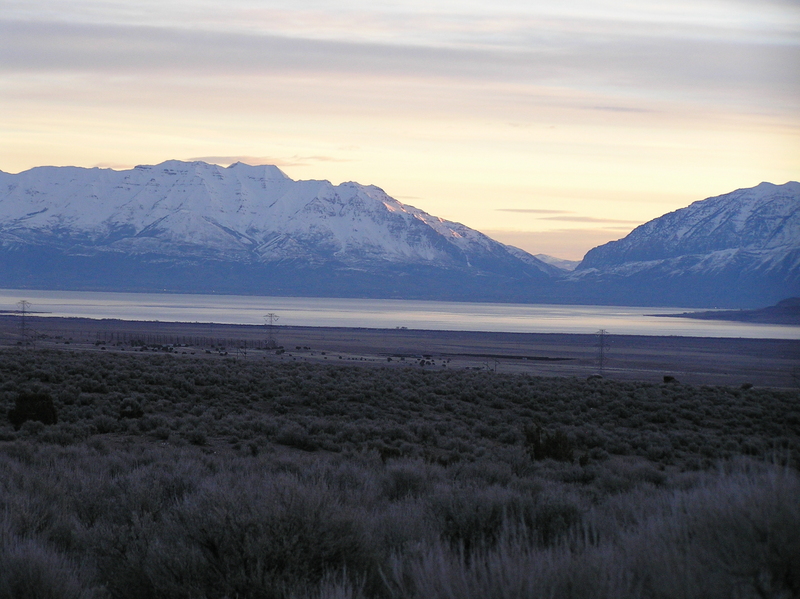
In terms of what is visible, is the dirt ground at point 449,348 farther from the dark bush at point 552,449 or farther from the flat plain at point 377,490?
the dark bush at point 552,449

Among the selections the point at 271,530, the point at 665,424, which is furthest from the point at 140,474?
the point at 665,424

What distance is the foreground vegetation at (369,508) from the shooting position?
138 inches

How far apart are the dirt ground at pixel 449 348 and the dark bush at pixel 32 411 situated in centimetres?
3225

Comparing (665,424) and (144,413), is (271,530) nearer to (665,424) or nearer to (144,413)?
(144,413)

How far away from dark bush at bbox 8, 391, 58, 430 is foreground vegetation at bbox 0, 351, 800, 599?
→ 0.05 metres

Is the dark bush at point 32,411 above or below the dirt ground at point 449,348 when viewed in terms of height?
above

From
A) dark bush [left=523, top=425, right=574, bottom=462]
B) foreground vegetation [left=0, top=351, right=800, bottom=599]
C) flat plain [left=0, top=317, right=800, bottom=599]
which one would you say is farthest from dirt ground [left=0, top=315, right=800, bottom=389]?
dark bush [left=523, top=425, right=574, bottom=462]

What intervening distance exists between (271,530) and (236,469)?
491 cm

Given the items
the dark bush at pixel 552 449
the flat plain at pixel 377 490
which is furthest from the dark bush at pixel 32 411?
the dark bush at pixel 552 449

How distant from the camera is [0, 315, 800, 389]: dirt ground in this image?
54.1 meters

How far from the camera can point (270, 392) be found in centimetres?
2255

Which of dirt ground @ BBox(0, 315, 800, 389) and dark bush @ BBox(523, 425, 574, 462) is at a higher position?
dark bush @ BBox(523, 425, 574, 462)

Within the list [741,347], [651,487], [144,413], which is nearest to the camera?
[651,487]

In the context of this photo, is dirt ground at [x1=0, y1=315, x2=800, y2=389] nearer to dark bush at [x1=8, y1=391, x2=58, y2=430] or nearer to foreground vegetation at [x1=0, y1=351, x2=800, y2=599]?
foreground vegetation at [x1=0, y1=351, x2=800, y2=599]
